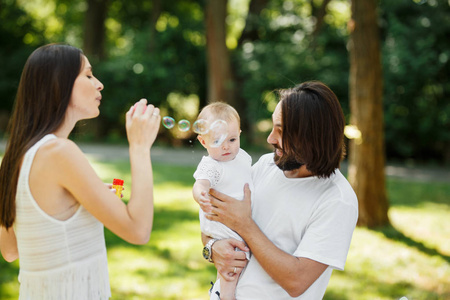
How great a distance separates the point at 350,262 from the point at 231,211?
12.6 ft

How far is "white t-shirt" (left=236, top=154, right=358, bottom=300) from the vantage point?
6.28 ft

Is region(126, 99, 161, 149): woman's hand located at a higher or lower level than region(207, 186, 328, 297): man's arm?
higher

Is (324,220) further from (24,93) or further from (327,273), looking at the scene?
(24,93)

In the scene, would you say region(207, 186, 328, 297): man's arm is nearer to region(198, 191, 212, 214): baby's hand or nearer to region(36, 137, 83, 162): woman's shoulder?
region(198, 191, 212, 214): baby's hand

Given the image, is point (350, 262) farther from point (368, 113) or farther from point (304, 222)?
point (304, 222)

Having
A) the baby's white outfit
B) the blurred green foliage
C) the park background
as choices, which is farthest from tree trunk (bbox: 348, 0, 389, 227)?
the baby's white outfit

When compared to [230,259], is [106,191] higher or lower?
higher

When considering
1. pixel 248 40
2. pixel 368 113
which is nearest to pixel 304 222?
pixel 368 113

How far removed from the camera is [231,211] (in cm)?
205

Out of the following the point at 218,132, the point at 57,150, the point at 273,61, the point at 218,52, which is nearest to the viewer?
the point at 57,150

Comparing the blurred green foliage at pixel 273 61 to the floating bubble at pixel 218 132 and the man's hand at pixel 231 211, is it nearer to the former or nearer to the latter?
the floating bubble at pixel 218 132

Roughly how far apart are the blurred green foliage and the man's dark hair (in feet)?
22.2

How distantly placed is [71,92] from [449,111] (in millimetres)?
11583

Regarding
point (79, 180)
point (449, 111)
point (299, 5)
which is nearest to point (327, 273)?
point (79, 180)
